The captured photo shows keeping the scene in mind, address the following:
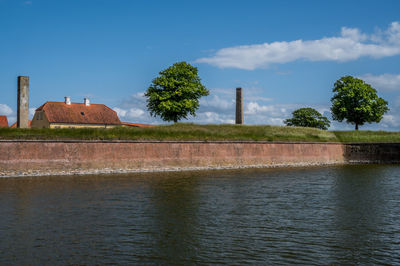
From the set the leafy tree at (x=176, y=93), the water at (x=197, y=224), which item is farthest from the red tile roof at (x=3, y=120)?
the water at (x=197, y=224)

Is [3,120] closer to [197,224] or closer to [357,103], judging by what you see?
[357,103]

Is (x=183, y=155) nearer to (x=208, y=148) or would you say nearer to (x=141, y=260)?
(x=208, y=148)

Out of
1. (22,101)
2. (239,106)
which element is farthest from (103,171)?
(239,106)

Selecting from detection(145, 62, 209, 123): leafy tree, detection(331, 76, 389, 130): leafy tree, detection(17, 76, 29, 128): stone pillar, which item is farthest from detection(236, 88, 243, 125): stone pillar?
detection(17, 76, 29, 128): stone pillar

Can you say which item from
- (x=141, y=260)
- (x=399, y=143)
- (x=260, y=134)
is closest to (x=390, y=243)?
(x=141, y=260)

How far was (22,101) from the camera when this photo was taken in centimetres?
3981

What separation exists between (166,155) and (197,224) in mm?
22896

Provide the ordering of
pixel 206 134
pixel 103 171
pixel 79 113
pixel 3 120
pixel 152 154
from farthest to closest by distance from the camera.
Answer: pixel 3 120 → pixel 79 113 → pixel 206 134 → pixel 152 154 → pixel 103 171

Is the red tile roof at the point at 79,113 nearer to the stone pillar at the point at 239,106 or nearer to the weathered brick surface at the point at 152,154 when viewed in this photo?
the stone pillar at the point at 239,106

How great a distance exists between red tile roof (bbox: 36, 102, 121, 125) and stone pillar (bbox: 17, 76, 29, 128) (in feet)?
58.0

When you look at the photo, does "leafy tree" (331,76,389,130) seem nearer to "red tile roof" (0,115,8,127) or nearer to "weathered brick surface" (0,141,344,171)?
"weathered brick surface" (0,141,344,171)

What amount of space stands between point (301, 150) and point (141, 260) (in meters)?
37.4

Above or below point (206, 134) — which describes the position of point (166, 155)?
below

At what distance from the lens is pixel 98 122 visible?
62219 millimetres
